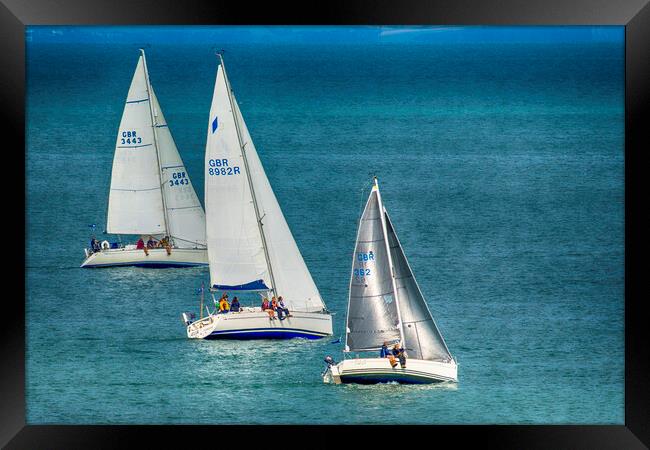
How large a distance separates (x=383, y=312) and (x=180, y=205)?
294 cm

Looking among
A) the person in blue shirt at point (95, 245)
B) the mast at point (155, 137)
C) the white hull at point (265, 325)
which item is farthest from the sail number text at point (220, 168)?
the white hull at point (265, 325)

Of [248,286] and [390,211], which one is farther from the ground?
[390,211]

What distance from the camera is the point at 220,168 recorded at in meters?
22.3

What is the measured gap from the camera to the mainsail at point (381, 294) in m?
21.7

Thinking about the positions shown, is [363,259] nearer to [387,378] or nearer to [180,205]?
[387,378]

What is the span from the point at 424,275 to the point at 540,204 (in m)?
1.58

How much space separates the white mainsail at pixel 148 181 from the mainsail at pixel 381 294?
220 cm

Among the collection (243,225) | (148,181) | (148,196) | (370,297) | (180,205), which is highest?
(148,181)

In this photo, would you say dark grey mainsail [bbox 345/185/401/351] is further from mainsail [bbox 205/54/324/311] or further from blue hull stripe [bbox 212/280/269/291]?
blue hull stripe [bbox 212/280/269/291]

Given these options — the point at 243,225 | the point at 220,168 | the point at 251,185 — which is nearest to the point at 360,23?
the point at 251,185

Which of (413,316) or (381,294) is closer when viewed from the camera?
(413,316)

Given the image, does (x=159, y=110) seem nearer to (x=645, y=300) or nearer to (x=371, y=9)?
(x=371, y=9)

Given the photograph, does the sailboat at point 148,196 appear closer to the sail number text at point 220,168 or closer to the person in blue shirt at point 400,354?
the sail number text at point 220,168

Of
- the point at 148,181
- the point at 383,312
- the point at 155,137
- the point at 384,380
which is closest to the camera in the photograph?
the point at 384,380
